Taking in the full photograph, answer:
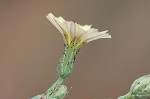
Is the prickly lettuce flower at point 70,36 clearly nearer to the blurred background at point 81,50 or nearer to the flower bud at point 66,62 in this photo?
the flower bud at point 66,62

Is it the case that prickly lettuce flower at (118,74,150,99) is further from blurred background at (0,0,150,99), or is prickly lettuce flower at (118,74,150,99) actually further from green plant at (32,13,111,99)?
blurred background at (0,0,150,99)

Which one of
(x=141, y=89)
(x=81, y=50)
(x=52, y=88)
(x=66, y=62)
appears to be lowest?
(x=141, y=89)

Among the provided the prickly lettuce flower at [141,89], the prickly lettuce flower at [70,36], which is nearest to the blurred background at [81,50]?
the prickly lettuce flower at [70,36]

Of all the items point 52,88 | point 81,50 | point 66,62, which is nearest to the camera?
point 52,88

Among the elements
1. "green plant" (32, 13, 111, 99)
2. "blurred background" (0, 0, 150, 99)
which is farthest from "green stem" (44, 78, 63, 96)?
"blurred background" (0, 0, 150, 99)

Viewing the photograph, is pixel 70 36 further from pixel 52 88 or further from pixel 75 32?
pixel 52 88

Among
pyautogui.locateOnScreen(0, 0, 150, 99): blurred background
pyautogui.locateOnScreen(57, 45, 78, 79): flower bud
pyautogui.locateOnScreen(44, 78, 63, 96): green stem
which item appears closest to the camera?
pyautogui.locateOnScreen(44, 78, 63, 96): green stem

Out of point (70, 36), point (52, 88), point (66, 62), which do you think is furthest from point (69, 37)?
point (52, 88)
